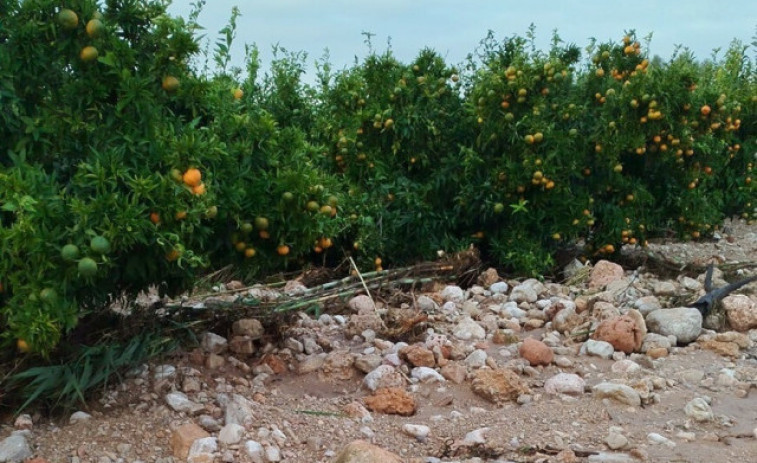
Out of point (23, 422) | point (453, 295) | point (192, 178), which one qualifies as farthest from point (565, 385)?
point (23, 422)

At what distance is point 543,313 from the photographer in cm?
544

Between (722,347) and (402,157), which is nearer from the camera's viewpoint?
(722,347)

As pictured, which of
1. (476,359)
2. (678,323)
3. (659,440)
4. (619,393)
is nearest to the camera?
(659,440)

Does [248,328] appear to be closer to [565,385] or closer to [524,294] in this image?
[565,385]

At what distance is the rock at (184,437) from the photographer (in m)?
3.39

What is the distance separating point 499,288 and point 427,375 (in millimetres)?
1816

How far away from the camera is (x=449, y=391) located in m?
4.19

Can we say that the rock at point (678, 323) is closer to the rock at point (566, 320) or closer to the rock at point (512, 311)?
the rock at point (566, 320)

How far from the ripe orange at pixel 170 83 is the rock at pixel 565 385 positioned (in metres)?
2.24

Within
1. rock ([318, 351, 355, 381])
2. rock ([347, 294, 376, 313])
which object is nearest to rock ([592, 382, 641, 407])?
rock ([318, 351, 355, 381])

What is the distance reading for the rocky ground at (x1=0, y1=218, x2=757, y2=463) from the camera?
346cm

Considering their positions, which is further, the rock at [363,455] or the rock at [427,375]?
the rock at [427,375]

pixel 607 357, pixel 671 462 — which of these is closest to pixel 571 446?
pixel 671 462

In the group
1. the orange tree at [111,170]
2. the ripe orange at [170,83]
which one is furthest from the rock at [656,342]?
the ripe orange at [170,83]
